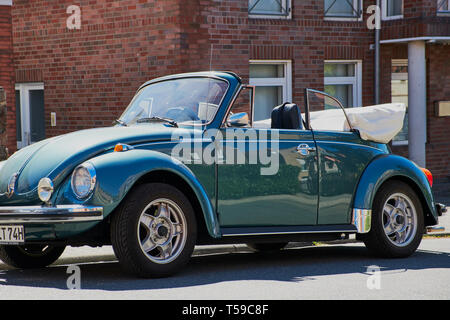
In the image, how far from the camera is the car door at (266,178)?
777cm

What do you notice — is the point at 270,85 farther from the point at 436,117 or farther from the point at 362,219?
the point at 362,219

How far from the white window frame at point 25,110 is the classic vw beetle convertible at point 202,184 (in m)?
8.89

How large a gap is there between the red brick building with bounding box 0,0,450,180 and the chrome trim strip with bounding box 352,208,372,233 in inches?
245

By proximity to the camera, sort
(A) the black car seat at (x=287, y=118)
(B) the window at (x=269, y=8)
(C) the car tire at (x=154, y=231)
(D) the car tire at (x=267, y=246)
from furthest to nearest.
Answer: (B) the window at (x=269, y=8)
(D) the car tire at (x=267, y=246)
(A) the black car seat at (x=287, y=118)
(C) the car tire at (x=154, y=231)

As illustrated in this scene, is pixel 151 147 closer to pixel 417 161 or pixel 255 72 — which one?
pixel 255 72

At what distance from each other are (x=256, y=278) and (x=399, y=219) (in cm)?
221

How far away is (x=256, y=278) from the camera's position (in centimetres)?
747

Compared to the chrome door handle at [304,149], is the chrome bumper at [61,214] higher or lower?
lower

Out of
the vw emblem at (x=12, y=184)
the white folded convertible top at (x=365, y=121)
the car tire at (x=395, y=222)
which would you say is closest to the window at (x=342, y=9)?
the white folded convertible top at (x=365, y=121)

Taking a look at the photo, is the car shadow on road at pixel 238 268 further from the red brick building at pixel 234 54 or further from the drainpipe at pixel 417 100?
the drainpipe at pixel 417 100

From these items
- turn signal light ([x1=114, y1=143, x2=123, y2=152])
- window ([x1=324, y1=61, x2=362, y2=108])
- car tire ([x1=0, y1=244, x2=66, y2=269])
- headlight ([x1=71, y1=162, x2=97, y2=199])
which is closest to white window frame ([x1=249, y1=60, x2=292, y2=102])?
window ([x1=324, y1=61, x2=362, y2=108])

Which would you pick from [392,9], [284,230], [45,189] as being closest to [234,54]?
[392,9]

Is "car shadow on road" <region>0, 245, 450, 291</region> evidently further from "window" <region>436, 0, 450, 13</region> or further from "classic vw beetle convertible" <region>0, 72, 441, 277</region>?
"window" <region>436, 0, 450, 13</region>

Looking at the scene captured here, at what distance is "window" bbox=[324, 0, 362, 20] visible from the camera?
1606 cm
